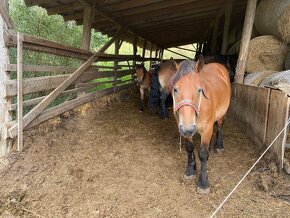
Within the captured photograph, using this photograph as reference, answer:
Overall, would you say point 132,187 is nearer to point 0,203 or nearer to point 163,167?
point 163,167

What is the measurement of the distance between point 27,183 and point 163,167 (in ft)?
5.58

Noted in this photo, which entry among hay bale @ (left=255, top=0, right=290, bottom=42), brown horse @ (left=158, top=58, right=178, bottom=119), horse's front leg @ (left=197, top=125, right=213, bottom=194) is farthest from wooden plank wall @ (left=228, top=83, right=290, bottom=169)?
brown horse @ (left=158, top=58, right=178, bottom=119)

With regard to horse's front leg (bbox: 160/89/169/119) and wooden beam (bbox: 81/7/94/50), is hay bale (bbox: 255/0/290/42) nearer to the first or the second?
horse's front leg (bbox: 160/89/169/119)

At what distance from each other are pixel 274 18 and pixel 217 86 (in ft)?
7.73

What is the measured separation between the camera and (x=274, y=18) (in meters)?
5.03

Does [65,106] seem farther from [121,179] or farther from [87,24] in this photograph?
[121,179]

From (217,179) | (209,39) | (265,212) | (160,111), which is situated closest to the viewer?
(265,212)

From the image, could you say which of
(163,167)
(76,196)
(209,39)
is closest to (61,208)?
(76,196)

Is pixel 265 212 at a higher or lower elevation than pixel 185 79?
lower

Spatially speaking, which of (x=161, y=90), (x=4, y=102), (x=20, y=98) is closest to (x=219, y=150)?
(x=161, y=90)

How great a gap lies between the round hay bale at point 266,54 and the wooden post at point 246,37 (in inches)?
4.9

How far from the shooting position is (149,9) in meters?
6.68

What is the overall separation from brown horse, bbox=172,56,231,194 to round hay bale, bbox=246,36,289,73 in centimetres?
186

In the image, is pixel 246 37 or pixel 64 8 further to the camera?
pixel 64 8
